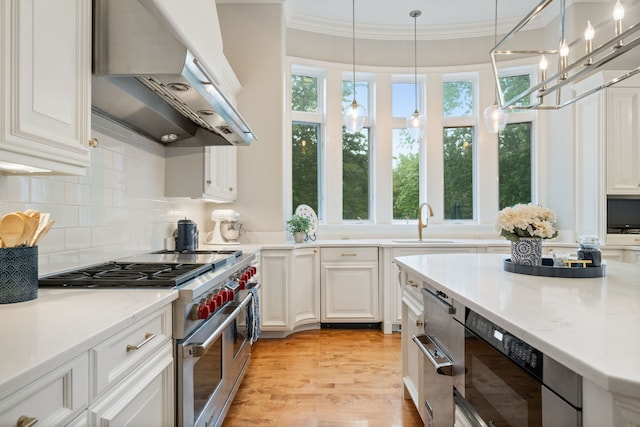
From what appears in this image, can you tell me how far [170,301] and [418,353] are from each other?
1.31 metres

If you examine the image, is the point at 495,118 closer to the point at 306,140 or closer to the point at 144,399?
the point at 306,140

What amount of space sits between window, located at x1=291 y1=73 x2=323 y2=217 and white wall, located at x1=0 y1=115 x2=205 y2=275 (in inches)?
68.0

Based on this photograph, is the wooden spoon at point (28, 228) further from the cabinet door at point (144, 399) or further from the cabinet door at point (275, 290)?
the cabinet door at point (275, 290)

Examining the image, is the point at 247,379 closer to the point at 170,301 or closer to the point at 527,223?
the point at 170,301

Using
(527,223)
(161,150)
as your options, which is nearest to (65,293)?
(161,150)

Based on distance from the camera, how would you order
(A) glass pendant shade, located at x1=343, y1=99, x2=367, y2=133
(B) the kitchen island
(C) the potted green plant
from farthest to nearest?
(C) the potted green plant → (A) glass pendant shade, located at x1=343, y1=99, x2=367, y2=133 → (B) the kitchen island

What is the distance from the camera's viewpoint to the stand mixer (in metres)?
3.34

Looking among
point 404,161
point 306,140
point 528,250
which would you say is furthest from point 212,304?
point 404,161

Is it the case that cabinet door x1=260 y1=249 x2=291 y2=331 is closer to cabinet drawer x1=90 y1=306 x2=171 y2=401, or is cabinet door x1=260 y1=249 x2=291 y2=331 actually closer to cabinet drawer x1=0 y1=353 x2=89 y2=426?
cabinet drawer x1=90 y1=306 x2=171 y2=401

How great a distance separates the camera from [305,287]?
11.9 feet

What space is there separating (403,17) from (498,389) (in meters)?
4.06

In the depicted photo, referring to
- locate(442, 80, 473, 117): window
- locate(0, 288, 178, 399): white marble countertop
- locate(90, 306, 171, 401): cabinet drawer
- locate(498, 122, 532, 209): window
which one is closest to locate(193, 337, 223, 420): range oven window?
locate(90, 306, 171, 401): cabinet drawer

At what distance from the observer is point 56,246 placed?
1.59 m

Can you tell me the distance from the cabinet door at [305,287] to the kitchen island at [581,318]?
183cm
